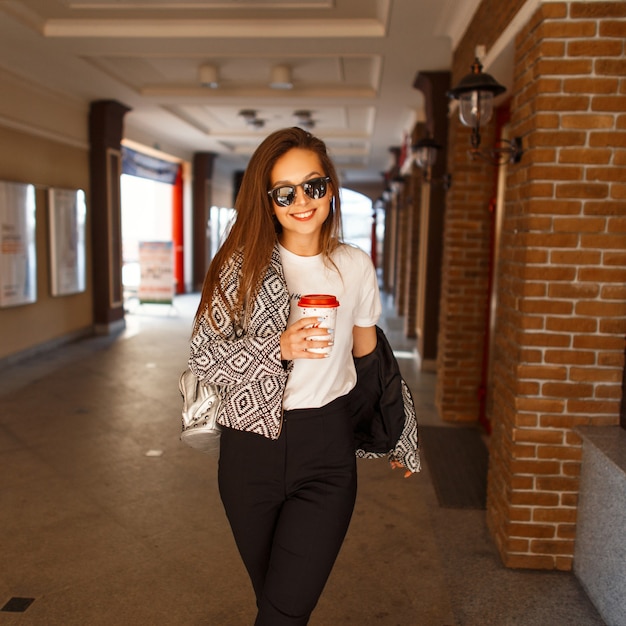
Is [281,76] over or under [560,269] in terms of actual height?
over

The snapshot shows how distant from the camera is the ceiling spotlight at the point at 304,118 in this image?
9.71 meters

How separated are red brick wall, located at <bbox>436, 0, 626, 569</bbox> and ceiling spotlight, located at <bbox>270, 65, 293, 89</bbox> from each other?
13.7ft

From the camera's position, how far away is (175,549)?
3.03m

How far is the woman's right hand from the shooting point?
4.93 ft

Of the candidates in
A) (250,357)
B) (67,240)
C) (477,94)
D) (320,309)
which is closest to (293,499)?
(250,357)

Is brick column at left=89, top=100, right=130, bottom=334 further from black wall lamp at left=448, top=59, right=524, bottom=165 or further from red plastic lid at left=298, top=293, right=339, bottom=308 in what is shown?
red plastic lid at left=298, top=293, right=339, bottom=308

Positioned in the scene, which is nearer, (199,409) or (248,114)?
(199,409)

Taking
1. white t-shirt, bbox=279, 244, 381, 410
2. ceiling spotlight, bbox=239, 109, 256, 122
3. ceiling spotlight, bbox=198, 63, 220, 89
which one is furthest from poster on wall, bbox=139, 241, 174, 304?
white t-shirt, bbox=279, 244, 381, 410

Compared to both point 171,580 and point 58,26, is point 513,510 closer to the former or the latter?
point 171,580

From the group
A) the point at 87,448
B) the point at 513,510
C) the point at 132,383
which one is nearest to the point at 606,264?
the point at 513,510

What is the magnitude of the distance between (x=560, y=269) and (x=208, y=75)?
5314mm

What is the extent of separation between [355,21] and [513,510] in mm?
4233

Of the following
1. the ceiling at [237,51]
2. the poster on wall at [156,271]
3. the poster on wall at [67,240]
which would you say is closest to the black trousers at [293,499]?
the ceiling at [237,51]

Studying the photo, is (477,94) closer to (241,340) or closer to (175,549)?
(241,340)
